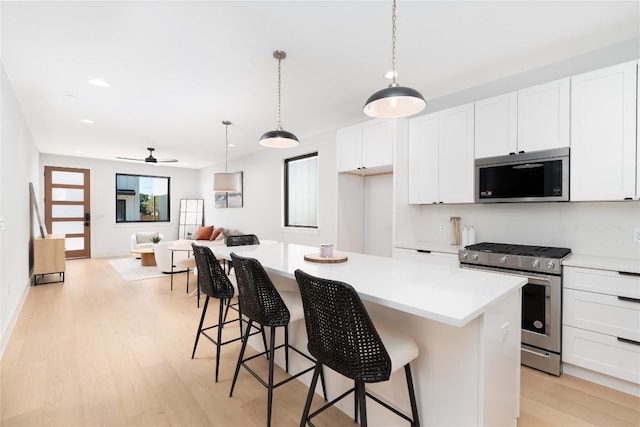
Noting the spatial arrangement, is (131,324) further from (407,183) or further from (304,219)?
(407,183)

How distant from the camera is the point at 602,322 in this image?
2236 millimetres

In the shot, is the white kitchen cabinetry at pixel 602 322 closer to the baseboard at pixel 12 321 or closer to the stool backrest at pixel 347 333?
the stool backrest at pixel 347 333

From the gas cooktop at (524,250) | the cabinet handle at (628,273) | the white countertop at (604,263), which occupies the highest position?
the gas cooktop at (524,250)

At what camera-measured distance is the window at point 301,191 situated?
5.50 m

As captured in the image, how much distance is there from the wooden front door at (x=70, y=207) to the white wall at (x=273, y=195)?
118 inches

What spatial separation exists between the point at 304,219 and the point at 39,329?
3788 millimetres

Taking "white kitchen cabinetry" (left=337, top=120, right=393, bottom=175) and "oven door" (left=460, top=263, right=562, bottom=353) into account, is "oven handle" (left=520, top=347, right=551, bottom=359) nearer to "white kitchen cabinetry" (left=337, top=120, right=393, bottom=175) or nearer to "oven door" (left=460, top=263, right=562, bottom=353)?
"oven door" (left=460, top=263, right=562, bottom=353)

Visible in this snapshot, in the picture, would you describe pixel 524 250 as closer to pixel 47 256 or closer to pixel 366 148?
pixel 366 148

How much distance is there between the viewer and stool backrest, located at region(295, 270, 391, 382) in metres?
1.25

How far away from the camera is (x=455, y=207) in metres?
3.59

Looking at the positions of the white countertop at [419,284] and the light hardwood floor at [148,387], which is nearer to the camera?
the white countertop at [419,284]

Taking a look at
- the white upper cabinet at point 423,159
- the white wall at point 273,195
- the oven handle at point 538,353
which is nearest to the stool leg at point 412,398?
the oven handle at point 538,353

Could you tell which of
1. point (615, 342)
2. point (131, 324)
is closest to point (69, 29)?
point (131, 324)

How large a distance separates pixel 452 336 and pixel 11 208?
4470mm
